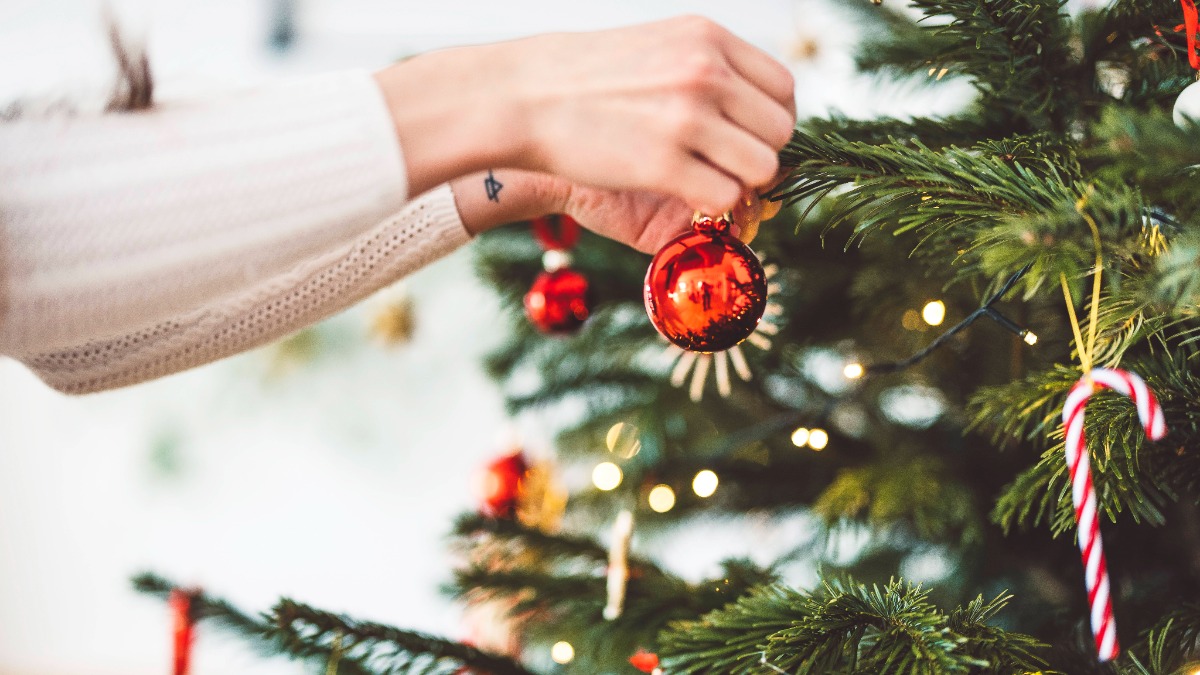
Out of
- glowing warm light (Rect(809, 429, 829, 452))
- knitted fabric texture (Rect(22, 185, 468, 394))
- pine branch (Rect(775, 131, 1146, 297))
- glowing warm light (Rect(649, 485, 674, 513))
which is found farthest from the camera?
glowing warm light (Rect(649, 485, 674, 513))

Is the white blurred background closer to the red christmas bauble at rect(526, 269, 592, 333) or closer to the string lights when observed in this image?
the red christmas bauble at rect(526, 269, 592, 333)

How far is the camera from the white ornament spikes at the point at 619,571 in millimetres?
519

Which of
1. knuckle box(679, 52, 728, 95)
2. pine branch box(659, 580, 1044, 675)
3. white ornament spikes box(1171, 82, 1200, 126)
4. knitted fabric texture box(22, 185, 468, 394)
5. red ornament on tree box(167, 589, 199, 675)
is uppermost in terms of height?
knuckle box(679, 52, 728, 95)

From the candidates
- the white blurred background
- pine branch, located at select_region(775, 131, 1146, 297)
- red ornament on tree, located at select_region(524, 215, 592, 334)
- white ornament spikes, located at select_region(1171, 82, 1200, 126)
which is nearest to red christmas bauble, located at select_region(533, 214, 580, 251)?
red ornament on tree, located at select_region(524, 215, 592, 334)

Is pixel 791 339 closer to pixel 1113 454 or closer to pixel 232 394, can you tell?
pixel 1113 454

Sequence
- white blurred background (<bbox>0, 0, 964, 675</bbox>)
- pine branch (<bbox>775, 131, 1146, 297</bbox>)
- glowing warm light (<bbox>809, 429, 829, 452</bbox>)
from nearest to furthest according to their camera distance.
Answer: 1. pine branch (<bbox>775, 131, 1146, 297</bbox>)
2. glowing warm light (<bbox>809, 429, 829, 452</bbox>)
3. white blurred background (<bbox>0, 0, 964, 675</bbox>)

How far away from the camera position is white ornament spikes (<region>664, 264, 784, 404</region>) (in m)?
A: 0.56

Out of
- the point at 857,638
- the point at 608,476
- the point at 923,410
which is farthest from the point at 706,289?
the point at 923,410

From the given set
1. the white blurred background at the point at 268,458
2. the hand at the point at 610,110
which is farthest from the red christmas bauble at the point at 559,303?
the white blurred background at the point at 268,458

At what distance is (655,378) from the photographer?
752 millimetres

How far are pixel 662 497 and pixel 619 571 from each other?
5.3 inches

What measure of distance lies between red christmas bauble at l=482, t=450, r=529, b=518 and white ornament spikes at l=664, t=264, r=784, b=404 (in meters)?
0.27

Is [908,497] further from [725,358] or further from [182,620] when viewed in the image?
[182,620]

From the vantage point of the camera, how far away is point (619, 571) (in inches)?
20.8
